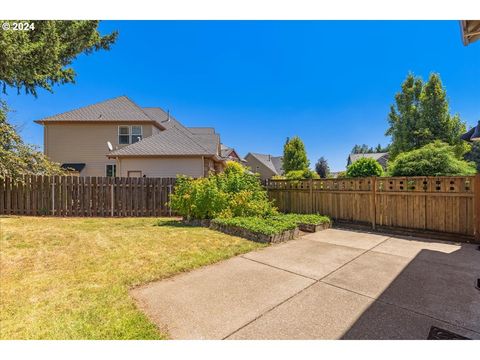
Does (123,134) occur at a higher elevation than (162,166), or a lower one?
higher

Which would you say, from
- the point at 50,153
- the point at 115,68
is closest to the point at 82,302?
the point at 115,68

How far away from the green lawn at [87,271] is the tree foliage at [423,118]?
67.5ft

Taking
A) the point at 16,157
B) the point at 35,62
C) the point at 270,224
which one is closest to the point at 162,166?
the point at 16,157

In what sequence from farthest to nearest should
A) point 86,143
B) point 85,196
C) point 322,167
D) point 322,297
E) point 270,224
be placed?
point 322,167
point 86,143
point 85,196
point 270,224
point 322,297

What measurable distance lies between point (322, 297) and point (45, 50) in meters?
9.98

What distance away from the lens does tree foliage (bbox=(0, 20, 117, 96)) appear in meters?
6.47

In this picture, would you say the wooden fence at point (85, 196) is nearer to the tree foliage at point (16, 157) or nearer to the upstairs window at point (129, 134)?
the tree foliage at point (16, 157)

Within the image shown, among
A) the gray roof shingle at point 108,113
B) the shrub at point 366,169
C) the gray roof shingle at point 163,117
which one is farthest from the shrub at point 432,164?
the gray roof shingle at point 163,117

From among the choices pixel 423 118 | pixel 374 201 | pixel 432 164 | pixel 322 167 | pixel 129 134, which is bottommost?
pixel 374 201

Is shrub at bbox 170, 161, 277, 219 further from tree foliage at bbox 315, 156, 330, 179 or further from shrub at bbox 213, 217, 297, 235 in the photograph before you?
tree foliage at bbox 315, 156, 330, 179

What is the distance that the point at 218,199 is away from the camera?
24.5ft

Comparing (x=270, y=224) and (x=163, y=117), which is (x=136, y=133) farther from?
(x=270, y=224)

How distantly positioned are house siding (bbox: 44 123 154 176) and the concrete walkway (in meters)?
14.8
